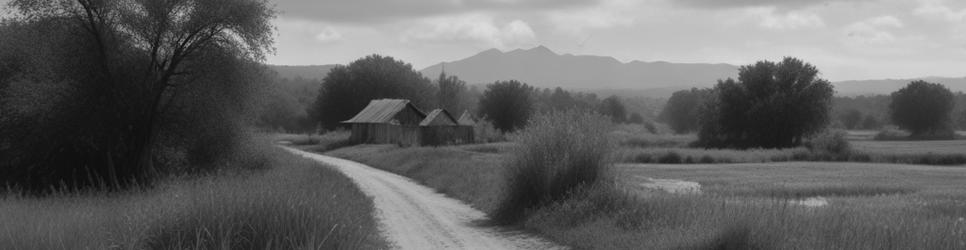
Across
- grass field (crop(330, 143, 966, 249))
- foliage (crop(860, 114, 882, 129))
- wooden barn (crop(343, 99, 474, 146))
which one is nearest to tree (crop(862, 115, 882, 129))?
foliage (crop(860, 114, 882, 129))

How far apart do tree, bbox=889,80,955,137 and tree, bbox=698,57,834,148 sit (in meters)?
37.0

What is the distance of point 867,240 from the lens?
11.9 m

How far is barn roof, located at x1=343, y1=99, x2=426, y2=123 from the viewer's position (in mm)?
78500

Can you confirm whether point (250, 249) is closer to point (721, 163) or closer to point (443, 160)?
point (443, 160)

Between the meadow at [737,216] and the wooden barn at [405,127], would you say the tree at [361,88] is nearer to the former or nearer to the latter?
the wooden barn at [405,127]

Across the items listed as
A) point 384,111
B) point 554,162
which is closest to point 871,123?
point 384,111

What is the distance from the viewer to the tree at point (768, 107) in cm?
7975

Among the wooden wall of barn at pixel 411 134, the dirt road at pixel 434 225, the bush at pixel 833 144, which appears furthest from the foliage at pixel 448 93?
the dirt road at pixel 434 225

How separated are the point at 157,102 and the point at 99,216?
1843 cm

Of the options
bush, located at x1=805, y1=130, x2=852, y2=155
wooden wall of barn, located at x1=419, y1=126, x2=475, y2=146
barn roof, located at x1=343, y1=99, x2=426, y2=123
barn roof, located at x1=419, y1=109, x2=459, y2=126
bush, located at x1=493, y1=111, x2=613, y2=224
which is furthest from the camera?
barn roof, located at x1=343, y1=99, x2=426, y2=123

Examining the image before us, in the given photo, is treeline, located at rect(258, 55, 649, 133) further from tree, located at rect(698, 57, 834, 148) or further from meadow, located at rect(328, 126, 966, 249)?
meadow, located at rect(328, 126, 966, 249)

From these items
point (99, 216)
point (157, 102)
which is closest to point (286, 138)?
point (157, 102)

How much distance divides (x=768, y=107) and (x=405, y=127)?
36.3m

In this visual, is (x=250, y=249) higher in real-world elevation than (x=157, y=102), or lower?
lower
